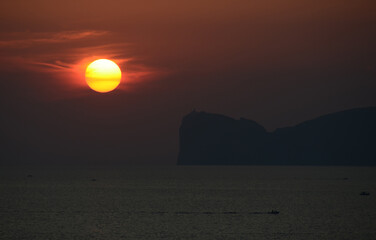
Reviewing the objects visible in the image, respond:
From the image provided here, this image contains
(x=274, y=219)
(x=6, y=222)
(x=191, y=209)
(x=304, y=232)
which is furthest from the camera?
(x=191, y=209)

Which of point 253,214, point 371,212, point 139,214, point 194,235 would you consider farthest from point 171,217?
point 371,212

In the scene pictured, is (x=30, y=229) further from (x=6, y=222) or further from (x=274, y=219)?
(x=274, y=219)

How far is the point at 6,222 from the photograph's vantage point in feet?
285

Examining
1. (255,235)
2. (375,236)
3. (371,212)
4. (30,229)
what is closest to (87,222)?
(30,229)

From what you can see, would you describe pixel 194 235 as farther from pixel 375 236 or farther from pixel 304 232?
pixel 375 236

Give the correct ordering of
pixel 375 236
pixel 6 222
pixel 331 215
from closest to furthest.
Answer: pixel 375 236, pixel 6 222, pixel 331 215

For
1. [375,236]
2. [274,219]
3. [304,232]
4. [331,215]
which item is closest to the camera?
[375,236]

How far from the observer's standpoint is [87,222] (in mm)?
88062

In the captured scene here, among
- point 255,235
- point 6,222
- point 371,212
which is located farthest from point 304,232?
point 6,222

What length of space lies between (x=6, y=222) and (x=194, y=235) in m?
29.8

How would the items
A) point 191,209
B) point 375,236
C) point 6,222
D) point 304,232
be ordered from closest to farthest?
1. point 375,236
2. point 304,232
3. point 6,222
4. point 191,209

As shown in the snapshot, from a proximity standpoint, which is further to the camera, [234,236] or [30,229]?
[30,229]

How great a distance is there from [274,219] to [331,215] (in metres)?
12.3

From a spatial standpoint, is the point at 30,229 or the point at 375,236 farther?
the point at 30,229
